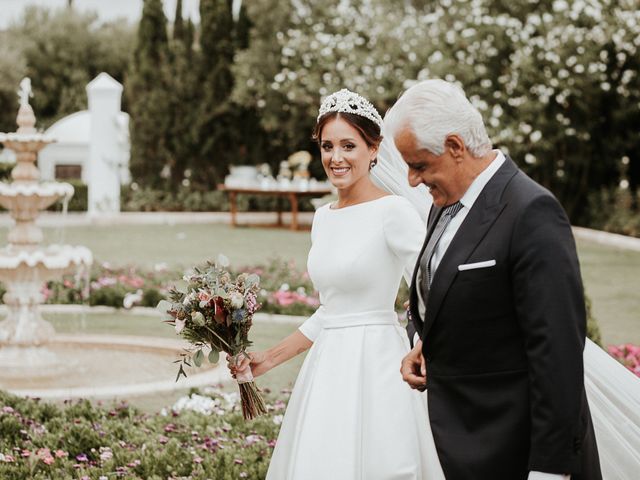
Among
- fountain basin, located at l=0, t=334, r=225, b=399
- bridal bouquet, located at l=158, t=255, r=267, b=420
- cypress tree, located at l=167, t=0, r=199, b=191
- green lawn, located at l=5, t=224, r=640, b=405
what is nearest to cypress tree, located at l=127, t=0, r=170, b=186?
cypress tree, located at l=167, t=0, r=199, b=191

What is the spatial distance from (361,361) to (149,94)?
83.0 feet

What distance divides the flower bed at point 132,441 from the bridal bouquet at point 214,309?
1361 mm

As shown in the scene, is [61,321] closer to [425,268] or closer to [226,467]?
[226,467]

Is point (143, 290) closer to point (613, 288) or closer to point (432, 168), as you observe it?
point (613, 288)

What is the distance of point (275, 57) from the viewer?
27188 mm

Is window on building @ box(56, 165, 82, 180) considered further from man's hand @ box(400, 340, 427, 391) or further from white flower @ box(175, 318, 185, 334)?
man's hand @ box(400, 340, 427, 391)

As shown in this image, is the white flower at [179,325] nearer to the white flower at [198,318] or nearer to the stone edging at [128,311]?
the white flower at [198,318]

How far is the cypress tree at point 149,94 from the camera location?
27828 mm

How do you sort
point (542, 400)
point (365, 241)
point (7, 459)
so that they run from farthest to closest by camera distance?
point (7, 459)
point (365, 241)
point (542, 400)

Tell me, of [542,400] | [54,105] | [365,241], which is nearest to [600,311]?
[365,241]

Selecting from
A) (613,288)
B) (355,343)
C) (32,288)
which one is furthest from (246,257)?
(355,343)

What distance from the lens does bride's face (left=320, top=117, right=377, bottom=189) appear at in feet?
11.9

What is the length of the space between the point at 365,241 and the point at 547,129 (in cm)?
1980

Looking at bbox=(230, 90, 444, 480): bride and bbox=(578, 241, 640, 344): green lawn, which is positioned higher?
bbox=(230, 90, 444, 480): bride
